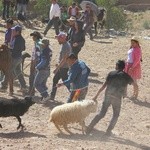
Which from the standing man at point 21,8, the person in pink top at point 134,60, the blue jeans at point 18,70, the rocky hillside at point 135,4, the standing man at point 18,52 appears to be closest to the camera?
the standing man at point 18,52

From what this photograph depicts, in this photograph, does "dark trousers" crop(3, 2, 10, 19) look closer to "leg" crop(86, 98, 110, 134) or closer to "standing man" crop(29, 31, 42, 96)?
"standing man" crop(29, 31, 42, 96)

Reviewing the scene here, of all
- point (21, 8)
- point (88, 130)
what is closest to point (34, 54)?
point (88, 130)

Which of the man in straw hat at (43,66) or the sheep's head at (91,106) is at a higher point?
the man in straw hat at (43,66)

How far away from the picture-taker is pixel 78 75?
11.5 m

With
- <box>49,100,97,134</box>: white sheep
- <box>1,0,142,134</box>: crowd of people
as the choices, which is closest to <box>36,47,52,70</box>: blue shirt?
<box>1,0,142,134</box>: crowd of people

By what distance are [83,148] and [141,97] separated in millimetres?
6100

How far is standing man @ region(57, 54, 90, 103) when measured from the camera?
11375 millimetres

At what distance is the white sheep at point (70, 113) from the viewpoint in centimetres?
1091

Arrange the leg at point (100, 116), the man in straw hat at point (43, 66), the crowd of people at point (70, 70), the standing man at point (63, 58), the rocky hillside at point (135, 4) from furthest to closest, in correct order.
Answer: the rocky hillside at point (135, 4) → the standing man at point (63, 58) → the man in straw hat at point (43, 66) → the leg at point (100, 116) → the crowd of people at point (70, 70)

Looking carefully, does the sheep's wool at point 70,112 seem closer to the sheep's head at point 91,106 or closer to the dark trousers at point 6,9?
the sheep's head at point 91,106

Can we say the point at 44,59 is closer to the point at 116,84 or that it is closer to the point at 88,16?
the point at 116,84

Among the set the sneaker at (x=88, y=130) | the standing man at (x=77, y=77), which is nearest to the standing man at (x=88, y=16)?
the standing man at (x=77, y=77)

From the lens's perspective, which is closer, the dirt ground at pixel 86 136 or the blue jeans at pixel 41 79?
the dirt ground at pixel 86 136

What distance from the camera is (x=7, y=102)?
35.5ft
